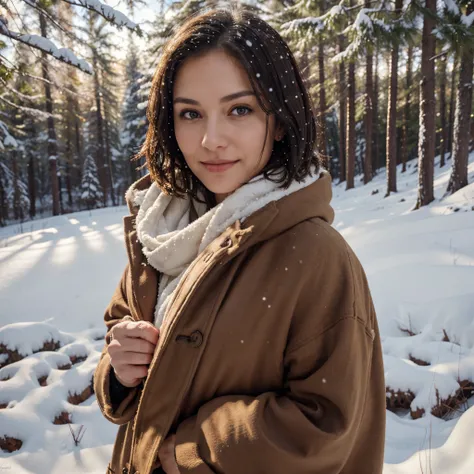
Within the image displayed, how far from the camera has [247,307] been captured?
1075 mm

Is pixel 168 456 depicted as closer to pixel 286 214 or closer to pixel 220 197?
pixel 286 214

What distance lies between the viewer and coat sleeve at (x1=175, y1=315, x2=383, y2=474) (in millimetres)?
944

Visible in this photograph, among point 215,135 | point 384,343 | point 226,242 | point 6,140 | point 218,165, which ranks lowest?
point 384,343

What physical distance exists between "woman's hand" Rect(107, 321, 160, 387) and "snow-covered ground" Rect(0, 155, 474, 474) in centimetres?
192

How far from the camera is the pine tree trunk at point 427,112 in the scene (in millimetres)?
9297

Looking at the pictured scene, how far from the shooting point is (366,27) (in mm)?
8242

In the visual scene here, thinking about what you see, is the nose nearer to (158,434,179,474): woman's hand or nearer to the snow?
(158,434,179,474): woman's hand

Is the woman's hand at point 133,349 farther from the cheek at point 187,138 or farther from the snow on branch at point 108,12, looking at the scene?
the snow on branch at point 108,12

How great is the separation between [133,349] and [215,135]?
2.68 ft

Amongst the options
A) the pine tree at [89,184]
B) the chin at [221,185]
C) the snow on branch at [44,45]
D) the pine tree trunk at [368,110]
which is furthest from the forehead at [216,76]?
the pine tree at [89,184]

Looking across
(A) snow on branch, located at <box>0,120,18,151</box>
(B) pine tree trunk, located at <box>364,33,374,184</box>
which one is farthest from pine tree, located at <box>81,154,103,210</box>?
(A) snow on branch, located at <box>0,120,18,151</box>

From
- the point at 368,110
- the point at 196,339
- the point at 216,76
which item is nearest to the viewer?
the point at 196,339

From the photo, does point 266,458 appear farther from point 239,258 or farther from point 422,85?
point 422,85

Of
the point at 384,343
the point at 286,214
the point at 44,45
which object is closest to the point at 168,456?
the point at 286,214
